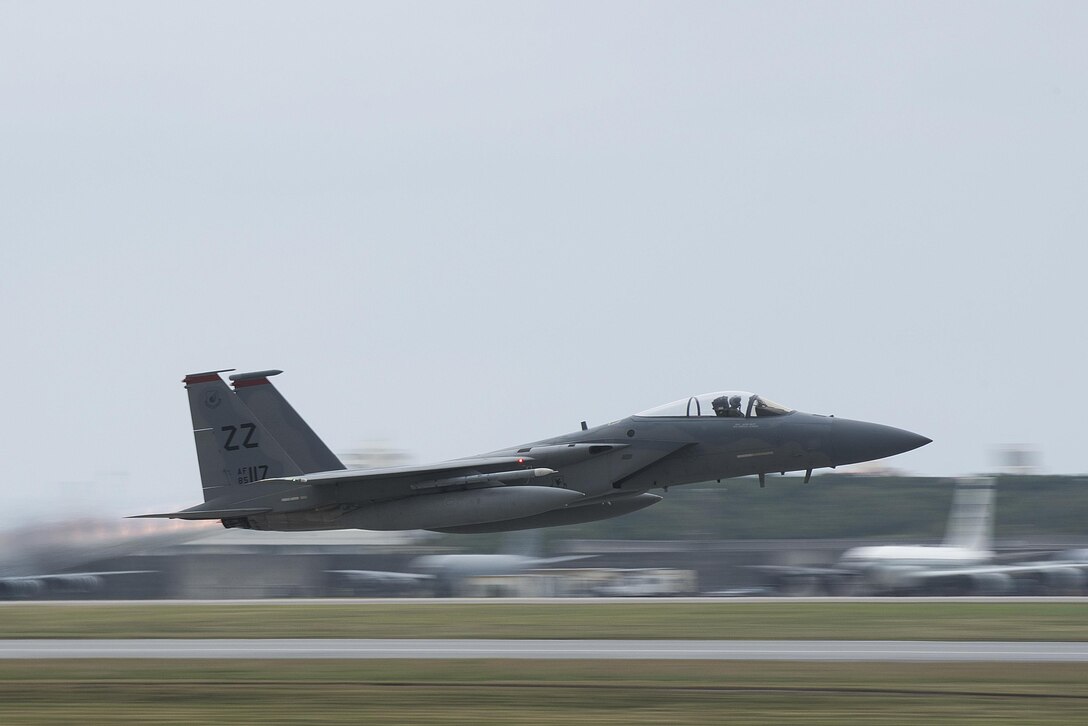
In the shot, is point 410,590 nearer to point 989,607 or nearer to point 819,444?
point 989,607

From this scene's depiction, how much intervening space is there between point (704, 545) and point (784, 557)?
1629cm

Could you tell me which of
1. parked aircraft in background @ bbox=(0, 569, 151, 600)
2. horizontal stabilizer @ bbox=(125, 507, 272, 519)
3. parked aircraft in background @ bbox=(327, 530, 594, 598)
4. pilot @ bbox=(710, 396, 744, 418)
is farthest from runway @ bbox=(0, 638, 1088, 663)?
parked aircraft in background @ bbox=(0, 569, 151, 600)

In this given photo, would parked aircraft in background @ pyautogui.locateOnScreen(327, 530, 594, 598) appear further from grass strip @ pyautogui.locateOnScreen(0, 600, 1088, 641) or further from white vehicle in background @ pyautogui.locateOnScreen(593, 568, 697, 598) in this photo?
grass strip @ pyautogui.locateOnScreen(0, 600, 1088, 641)

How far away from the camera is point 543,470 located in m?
23.2

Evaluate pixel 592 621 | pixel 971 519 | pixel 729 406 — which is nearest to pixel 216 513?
pixel 592 621

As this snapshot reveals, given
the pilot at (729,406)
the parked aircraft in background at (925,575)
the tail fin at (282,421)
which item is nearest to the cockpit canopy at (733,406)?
the pilot at (729,406)

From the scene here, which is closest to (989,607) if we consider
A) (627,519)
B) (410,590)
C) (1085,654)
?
(1085,654)

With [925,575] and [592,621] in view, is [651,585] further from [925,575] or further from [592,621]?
[592,621]

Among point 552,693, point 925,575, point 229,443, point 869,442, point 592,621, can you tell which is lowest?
point 925,575

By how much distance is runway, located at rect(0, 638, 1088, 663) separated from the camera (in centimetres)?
2112

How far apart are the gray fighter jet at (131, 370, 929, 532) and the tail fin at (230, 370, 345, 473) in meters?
0.25

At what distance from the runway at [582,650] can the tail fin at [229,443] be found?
3.54m

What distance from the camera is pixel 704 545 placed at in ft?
224

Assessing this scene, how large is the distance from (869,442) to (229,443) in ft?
43.5
